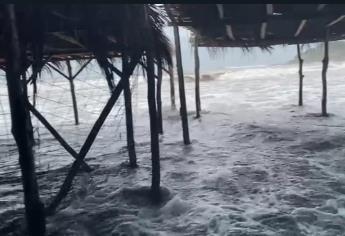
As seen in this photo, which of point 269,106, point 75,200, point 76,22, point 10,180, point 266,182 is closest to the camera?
point 76,22

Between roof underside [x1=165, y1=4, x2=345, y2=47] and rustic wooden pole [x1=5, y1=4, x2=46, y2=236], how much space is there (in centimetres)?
351

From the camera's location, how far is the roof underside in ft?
21.5

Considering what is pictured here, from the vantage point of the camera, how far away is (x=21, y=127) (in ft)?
11.5

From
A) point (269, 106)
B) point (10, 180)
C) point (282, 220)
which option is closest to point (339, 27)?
point (269, 106)

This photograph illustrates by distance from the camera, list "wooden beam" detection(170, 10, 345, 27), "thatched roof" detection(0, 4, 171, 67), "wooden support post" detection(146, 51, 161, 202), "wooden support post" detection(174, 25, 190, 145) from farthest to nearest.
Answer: "wooden support post" detection(174, 25, 190, 145) → "wooden beam" detection(170, 10, 345, 27) → "wooden support post" detection(146, 51, 161, 202) → "thatched roof" detection(0, 4, 171, 67)

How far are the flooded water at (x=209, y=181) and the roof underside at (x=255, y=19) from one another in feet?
7.33

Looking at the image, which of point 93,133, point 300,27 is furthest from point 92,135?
point 300,27

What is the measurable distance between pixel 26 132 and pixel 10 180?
338 cm

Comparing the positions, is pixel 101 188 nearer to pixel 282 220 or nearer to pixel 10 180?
pixel 10 180

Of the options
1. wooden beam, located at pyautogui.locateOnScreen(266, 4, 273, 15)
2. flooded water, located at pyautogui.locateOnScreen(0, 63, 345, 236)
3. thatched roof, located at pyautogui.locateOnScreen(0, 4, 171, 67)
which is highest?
wooden beam, located at pyautogui.locateOnScreen(266, 4, 273, 15)

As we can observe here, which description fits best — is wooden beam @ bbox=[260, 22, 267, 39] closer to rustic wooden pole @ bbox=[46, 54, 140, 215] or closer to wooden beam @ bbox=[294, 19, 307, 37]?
wooden beam @ bbox=[294, 19, 307, 37]

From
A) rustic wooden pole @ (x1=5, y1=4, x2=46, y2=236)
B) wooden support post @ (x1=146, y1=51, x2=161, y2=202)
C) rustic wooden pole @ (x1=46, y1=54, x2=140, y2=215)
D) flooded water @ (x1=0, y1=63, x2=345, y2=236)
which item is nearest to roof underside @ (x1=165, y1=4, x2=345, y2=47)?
wooden support post @ (x1=146, y1=51, x2=161, y2=202)

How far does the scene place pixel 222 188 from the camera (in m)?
5.70

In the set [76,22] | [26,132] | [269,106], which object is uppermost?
[76,22]
